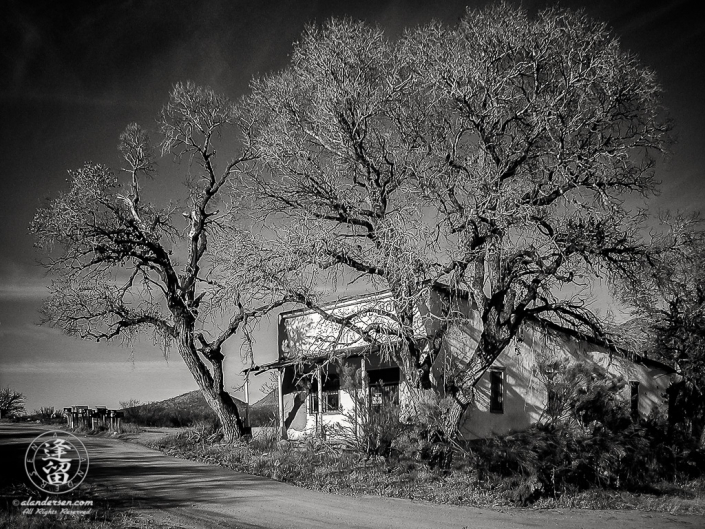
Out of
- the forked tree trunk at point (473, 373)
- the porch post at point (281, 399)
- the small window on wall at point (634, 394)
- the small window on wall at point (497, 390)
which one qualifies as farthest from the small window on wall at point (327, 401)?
the small window on wall at point (634, 394)

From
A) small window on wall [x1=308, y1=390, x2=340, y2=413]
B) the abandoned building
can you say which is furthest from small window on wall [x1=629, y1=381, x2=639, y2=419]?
small window on wall [x1=308, y1=390, x2=340, y2=413]

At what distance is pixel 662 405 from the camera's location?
27.5 meters

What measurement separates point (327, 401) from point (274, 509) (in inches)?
458

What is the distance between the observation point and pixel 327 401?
22734 millimetres

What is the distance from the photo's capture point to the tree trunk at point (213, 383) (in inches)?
799

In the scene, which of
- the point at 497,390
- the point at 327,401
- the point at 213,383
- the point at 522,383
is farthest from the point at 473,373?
the point at 213,383

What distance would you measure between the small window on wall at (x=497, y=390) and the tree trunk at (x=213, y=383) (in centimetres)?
849

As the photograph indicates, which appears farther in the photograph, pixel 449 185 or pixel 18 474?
pixel 449 185

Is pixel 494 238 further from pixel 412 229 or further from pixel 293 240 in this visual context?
pixel 293 240

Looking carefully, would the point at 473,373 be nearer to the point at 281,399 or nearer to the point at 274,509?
the point at 274,509

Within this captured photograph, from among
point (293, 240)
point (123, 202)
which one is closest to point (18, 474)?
point (293, 240)

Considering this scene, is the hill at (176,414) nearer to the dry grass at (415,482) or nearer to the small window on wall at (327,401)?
the small window on wall at (327,401)

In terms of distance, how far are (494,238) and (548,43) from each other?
15.8 ft

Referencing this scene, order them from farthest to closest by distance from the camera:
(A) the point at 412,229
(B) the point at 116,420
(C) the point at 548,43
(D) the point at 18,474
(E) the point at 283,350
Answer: (B) the point at 116,420
(E) the point at 283,350
(C) the point at 548,43
(A) the point at 412,229
(D) the point at 18,474
